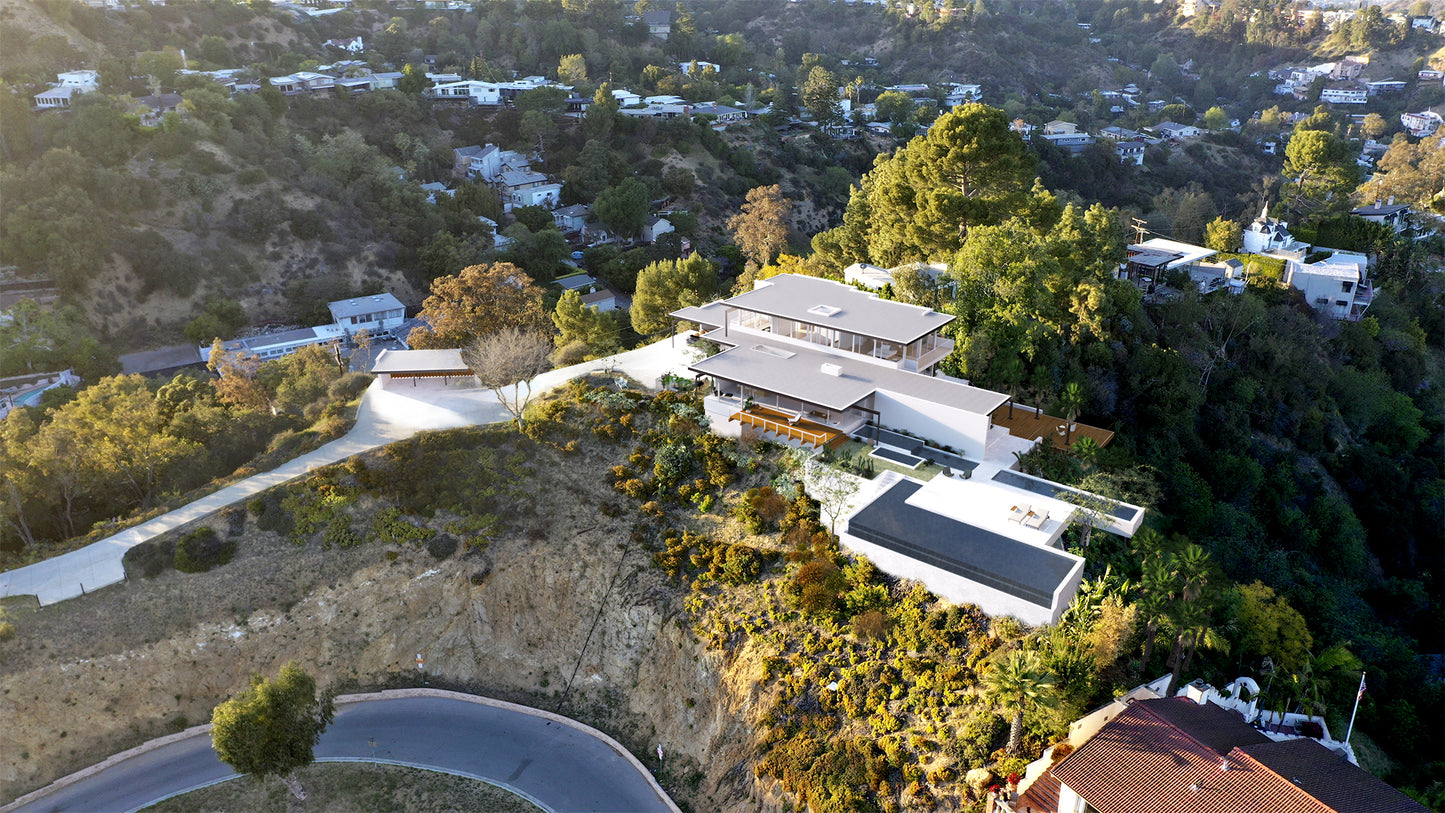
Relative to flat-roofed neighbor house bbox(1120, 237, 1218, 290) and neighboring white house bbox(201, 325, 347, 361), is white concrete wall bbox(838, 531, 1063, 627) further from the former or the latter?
neighboring white house bbox(201, 325, 347, 361)

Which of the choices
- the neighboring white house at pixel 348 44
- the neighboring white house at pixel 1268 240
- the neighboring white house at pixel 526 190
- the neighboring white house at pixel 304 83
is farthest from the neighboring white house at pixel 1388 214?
the neighboring white house at pixel 348 44

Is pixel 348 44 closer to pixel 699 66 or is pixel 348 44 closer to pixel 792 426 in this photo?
pixel 699 66

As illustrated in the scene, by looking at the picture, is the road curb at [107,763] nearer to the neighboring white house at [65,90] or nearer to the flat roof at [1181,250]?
the flat roof at [1181,250]

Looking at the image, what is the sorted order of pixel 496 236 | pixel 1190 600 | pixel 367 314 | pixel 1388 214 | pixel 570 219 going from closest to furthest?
1. pixel 1190 600
2. pixel 367 314
3. pixel 1388 214
4. pixel 496 236
5. pixel 570 219

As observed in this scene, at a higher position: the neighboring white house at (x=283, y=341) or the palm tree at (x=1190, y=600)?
the palm tree at (x=1190, y=600)

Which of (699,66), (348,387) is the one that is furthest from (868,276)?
(699,66)

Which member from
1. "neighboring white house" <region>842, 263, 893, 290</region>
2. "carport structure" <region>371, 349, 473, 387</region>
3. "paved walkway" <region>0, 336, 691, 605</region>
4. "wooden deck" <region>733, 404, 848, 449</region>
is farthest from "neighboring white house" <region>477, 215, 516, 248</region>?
"wooden deck" <region>733, 404, 848, 449</region>

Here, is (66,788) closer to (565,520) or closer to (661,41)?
(565,520)
